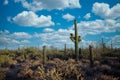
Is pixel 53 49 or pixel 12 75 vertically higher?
pixel 53 49

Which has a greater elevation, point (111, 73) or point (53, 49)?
point (53, 49)

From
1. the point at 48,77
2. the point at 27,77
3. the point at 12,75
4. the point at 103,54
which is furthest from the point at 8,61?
the point at 48,77

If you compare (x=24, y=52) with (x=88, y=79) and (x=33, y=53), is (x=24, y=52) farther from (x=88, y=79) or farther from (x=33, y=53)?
(x=88, y=79)

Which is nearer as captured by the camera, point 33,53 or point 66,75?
point 66,75

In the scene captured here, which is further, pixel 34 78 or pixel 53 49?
pixel 53 49

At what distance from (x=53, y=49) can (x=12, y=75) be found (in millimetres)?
19602

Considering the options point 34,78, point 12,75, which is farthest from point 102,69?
point 12,75

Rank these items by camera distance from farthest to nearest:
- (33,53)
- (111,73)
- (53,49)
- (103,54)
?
(53,49), (33,53), (103,54), (111,73)

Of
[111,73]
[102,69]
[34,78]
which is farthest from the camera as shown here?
[102,69]

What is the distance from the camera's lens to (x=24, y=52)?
109ft

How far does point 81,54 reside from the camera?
2662cm

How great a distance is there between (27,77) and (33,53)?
54.7 feet

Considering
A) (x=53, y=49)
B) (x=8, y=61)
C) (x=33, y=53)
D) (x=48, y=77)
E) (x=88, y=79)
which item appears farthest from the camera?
(x=53, y=49)

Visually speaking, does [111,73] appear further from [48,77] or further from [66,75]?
[48,77]
